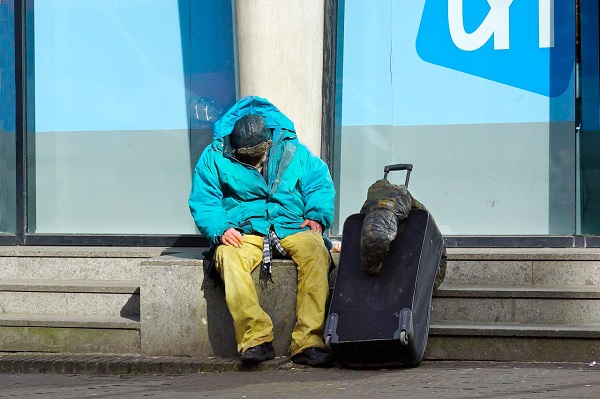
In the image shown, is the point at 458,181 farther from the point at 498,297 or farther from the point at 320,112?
the point at 498,297

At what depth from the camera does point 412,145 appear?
8.77 metres

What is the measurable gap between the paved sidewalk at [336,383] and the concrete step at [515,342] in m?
0.10

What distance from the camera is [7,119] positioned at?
9422 millimetres

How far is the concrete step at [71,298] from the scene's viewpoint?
7746mm

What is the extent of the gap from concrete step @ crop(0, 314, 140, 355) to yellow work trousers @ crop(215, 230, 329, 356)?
938 mm

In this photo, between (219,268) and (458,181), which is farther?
(458,181)

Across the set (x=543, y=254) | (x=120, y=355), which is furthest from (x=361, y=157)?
(x=120, y=355)

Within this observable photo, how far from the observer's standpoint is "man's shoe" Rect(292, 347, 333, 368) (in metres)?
6.61

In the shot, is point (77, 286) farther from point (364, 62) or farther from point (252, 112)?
point (364, 62)

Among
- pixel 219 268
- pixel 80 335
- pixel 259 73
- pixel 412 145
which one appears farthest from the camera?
pixel 412 145

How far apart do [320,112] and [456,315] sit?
211 cm

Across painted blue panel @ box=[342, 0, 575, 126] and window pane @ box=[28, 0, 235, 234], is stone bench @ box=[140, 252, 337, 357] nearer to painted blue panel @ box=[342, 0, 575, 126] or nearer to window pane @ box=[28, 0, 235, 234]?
window pane @ box=[28, 0, 235, 234]

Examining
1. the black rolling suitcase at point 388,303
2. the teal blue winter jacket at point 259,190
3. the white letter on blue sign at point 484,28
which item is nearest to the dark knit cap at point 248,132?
the teal blue winter jacket at point 259,190

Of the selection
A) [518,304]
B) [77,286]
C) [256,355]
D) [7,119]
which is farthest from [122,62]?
[518,304]
